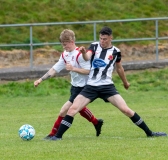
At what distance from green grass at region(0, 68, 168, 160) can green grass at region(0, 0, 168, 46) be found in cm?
259

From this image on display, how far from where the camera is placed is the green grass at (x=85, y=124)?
922 centimetres

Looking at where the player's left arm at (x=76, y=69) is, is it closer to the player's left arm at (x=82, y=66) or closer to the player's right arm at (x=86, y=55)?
the player's left arm at (x=82, y=66)

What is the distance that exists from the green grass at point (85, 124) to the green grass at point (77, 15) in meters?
2.59

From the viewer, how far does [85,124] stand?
13727mm

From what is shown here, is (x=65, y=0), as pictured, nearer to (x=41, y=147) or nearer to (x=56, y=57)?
(x=56, y=57)

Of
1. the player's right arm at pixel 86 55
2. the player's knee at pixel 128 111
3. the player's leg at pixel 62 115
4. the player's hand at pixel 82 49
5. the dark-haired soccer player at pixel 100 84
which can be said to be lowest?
the player's leg at pixel 62 115

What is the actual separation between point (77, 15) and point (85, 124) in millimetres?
11257

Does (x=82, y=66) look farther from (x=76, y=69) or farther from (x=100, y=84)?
(x=100, y=84)

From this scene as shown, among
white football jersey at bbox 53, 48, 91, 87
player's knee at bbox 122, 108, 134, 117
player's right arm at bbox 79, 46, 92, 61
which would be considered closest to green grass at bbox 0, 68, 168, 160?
player's knee at bbox 122, 108, 134, 117

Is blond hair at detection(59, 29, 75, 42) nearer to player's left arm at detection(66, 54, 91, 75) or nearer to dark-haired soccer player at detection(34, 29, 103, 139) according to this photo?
dark-haired soccer player at detection(34, 29, 103, 139)

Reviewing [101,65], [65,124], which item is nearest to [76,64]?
[101,65]

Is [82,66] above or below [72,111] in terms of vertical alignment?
above

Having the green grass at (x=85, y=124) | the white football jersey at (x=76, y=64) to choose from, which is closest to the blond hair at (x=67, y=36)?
the white football jersey at (x=76, y=64)

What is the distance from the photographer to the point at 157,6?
26.0 m
